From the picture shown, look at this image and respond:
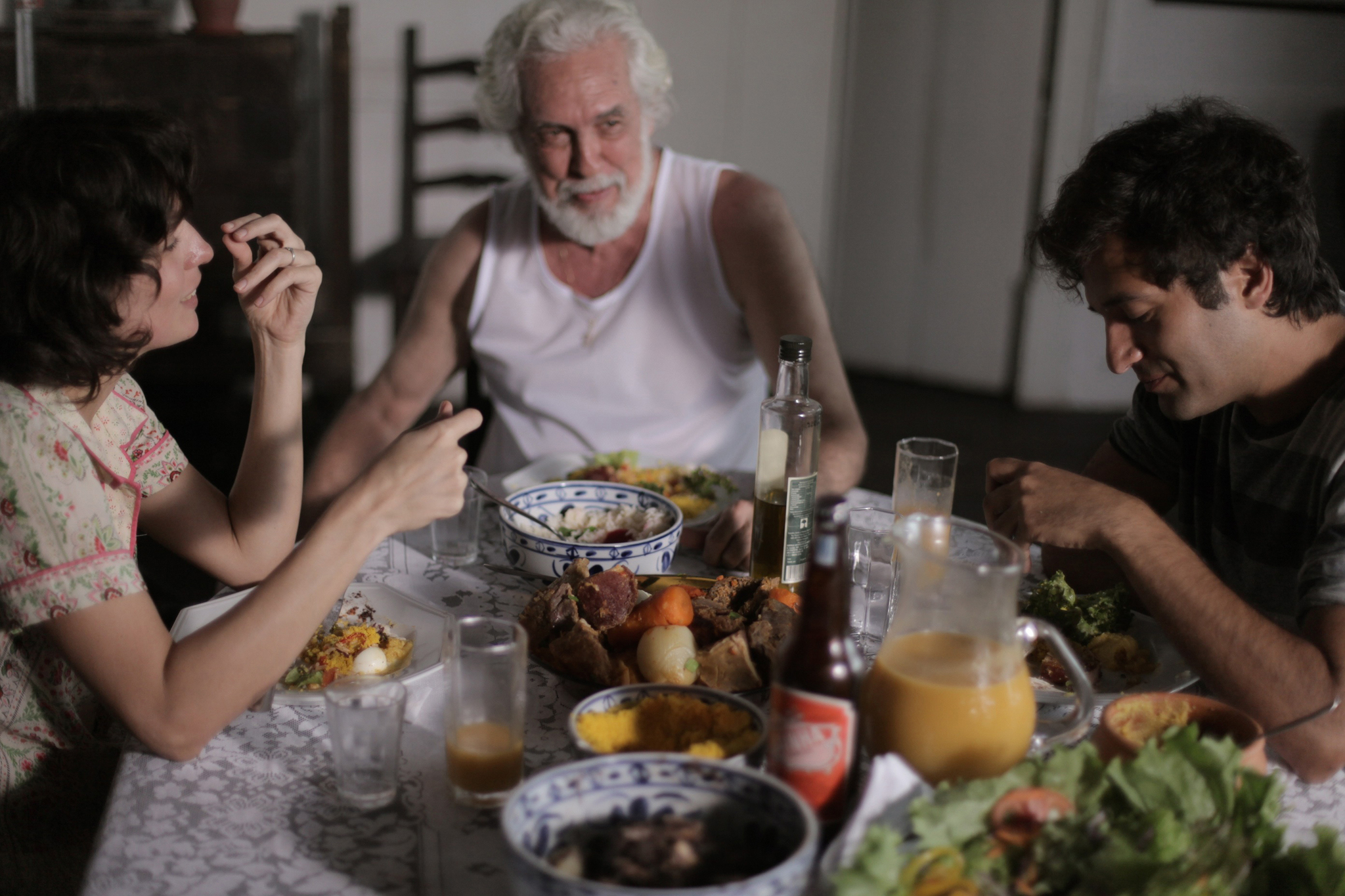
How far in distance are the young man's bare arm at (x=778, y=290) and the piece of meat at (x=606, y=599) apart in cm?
82

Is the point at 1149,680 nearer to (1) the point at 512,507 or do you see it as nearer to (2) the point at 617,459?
(1) the point at 512,507

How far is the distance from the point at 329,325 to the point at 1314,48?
461 cm

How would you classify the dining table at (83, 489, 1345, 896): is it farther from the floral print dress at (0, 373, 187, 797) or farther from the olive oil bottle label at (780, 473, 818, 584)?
the olive oil bottle label at (780, 473, 818, 584)

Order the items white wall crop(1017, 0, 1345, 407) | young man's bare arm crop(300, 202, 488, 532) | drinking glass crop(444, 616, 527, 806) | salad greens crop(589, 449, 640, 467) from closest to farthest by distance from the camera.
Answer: drinking glass crop(444, 616, 527, 806) < salad greens crop(589, 449, 640, 467) < young man's bare arm crop(300, 202, 488, 532) < white wall crop(1017, 0, 1345, 407)

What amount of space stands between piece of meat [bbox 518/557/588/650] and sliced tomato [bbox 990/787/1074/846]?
1.78 feet

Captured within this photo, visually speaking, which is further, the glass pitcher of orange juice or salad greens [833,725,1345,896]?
the glass pitcher of orange juice

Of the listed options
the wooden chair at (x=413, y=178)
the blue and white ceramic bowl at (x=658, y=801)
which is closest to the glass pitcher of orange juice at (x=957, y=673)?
the blue and white ceramic bowl at (x=658, y=801)

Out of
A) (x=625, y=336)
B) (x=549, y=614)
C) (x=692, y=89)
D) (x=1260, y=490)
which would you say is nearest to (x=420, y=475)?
(x=549, y=614)

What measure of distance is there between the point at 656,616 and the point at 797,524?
261mm

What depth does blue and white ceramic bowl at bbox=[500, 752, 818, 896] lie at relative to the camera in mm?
811

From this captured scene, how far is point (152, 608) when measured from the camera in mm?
1110

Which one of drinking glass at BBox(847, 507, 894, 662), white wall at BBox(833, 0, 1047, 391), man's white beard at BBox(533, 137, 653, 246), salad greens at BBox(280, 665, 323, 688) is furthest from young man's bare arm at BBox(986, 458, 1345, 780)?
white wall at BBox(833, 0, 1047, 391)

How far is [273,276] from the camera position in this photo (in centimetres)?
159

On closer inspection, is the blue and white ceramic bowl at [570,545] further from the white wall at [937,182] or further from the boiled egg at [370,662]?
the white wall at [937,182]
